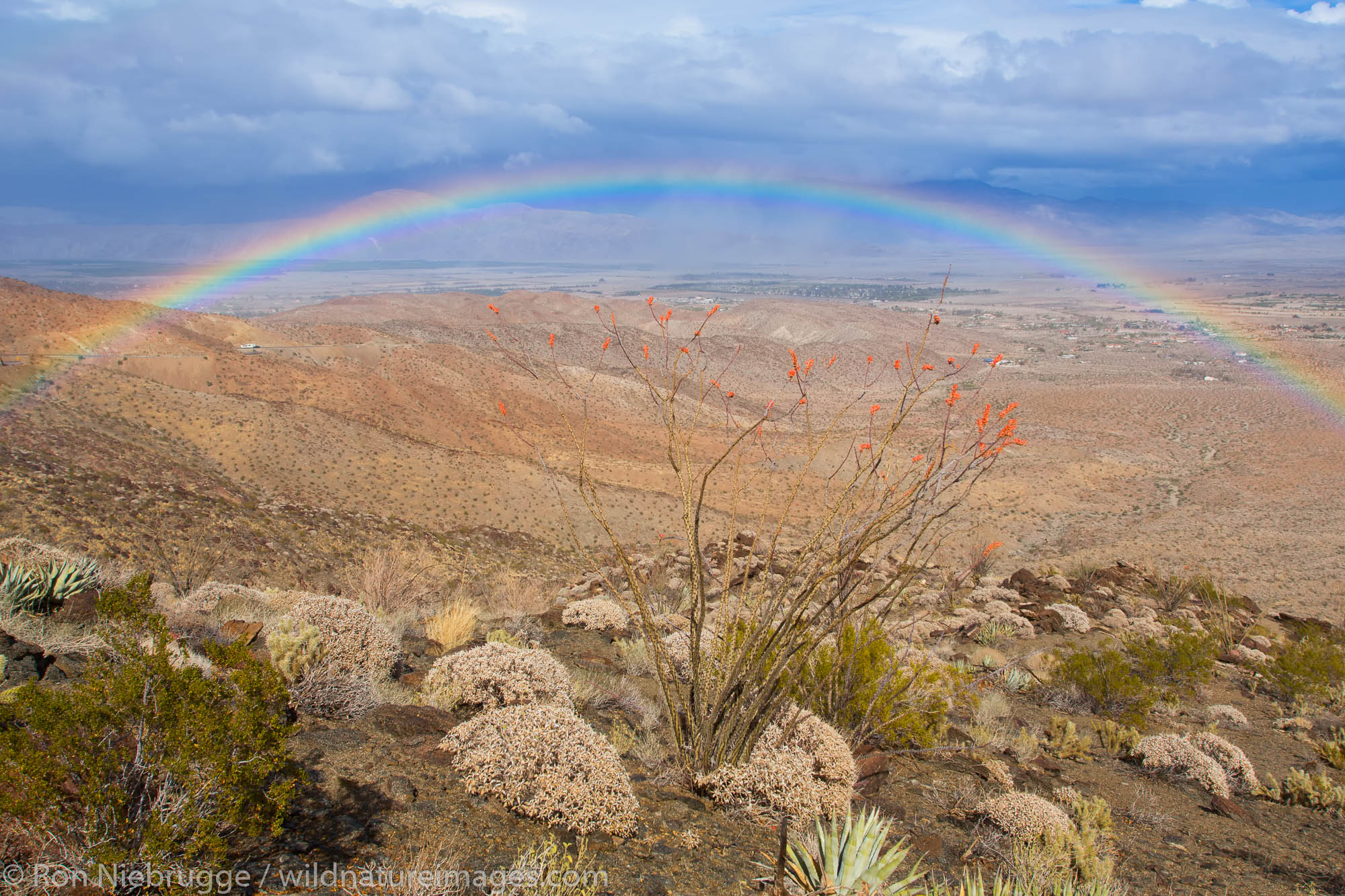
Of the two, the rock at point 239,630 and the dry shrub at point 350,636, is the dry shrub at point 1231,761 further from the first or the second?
the rock at point 239,630

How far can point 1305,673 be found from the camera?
9203mm

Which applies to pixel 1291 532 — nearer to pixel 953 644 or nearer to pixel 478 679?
pixel 953 644

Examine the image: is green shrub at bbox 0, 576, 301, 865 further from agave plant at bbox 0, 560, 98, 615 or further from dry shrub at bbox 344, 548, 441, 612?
dry shrub at bbox 344, 548, 441, 612

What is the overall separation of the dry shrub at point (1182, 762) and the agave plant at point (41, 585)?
9.06 metres

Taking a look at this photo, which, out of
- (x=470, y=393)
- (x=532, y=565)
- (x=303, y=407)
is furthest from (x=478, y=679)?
(x=470, y=393)

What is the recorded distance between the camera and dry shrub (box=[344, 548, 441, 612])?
9570 millimetres

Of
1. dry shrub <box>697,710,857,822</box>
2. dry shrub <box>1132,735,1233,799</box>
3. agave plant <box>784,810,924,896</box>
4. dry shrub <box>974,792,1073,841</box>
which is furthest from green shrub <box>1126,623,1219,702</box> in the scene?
agave plant <box>784,810,924,896</box>

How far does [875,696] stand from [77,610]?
6071 mm

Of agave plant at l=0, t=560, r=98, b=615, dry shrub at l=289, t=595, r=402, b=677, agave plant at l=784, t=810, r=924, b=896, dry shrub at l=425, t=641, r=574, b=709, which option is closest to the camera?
agave plant at l=784, t=810, r=924, b=896

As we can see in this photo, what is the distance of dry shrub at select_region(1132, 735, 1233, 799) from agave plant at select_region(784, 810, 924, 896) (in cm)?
396

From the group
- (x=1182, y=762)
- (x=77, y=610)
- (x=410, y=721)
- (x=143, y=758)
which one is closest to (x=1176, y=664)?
(x=1182, y=762)

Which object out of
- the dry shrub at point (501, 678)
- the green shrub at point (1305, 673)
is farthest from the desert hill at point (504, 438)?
the green shrub at point (1305, 673)

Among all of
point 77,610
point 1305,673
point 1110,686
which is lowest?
point 1305,673

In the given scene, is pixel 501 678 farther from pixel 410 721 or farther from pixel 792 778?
pixel 792 778
